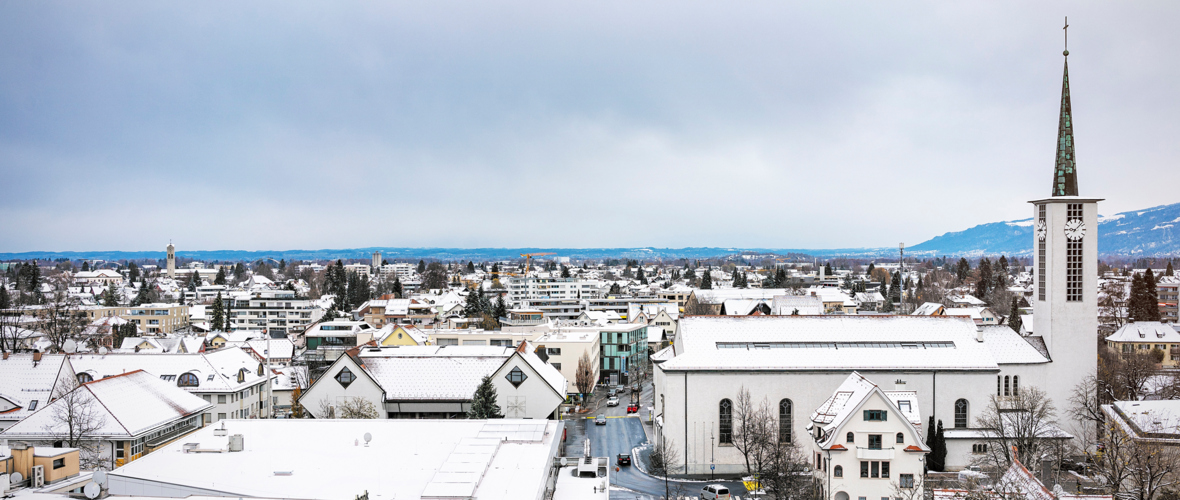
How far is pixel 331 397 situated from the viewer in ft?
157

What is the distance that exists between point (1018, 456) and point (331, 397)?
39.4 meters

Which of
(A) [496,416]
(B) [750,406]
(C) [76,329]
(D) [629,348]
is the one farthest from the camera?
(C) [76,329]

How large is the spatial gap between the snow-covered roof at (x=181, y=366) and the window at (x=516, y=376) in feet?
64.0

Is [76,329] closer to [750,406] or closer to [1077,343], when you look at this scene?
[750,406]

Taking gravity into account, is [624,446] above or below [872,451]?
below

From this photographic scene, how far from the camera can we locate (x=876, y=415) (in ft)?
115

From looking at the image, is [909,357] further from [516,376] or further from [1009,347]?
[516,376]

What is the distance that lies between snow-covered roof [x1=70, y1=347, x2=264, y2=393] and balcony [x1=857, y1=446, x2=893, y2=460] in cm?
4064

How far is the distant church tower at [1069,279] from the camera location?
1845 inches

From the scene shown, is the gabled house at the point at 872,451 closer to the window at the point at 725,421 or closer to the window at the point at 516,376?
the window at the point at 725,421

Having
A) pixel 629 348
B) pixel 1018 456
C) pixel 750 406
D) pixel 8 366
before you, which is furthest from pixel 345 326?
pixel 1018 456

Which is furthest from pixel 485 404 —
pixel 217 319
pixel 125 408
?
pixel 217 319

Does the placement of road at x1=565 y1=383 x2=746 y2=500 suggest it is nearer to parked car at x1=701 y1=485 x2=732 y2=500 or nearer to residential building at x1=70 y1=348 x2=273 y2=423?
parked car at x1=701 y1=485 x2=732 y2=500

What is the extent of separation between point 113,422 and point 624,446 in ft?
92.7
